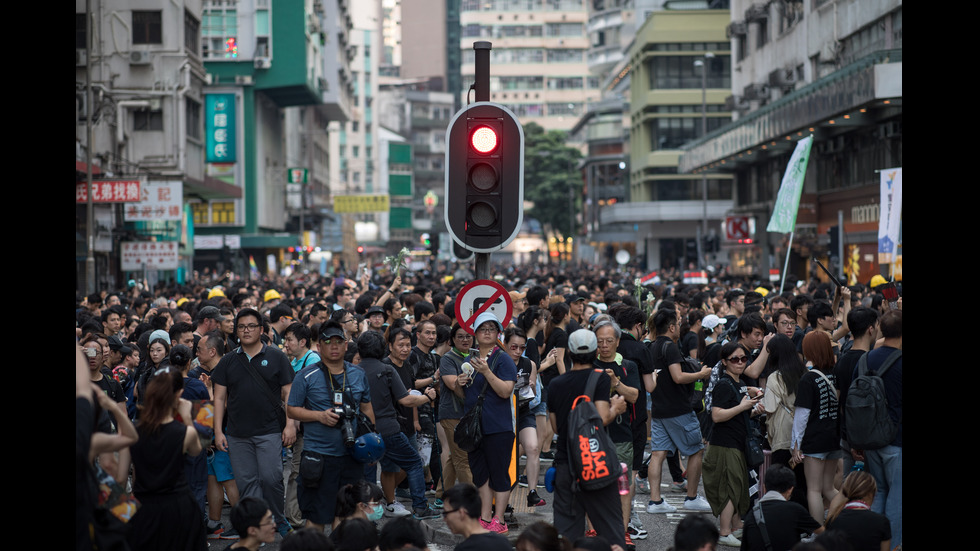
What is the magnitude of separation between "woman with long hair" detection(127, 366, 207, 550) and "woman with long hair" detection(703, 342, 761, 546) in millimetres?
4282

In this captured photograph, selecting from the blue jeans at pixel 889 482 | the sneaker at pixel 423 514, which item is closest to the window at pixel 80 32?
the sneaker at pixel 423 514

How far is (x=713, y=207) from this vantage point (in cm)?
6994

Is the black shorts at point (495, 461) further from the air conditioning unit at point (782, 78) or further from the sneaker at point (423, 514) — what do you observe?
the air conditioning unit at point (782, 78)

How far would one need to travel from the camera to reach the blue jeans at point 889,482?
816cm

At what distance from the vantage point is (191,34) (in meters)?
45.8

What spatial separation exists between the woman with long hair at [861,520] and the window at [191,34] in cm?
3922

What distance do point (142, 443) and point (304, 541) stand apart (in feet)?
4.26

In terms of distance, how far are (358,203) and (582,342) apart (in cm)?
8190

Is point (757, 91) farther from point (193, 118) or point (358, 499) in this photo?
point (358, 499)

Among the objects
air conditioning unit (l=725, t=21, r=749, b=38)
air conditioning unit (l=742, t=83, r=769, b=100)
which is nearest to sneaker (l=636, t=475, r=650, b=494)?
air conditioning unit (l=742, t=83, r=769, b=100)

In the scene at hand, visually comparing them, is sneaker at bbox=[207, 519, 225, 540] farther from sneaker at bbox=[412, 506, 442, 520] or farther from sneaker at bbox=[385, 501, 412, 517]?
sneaker at bbox=[412, 506, 442, 520]

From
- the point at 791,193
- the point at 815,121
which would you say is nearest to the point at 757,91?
the point at 815,121

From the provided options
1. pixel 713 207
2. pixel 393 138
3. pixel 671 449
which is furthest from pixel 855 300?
pixel 393 138

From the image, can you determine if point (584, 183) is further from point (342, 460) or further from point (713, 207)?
point (342, 460)
